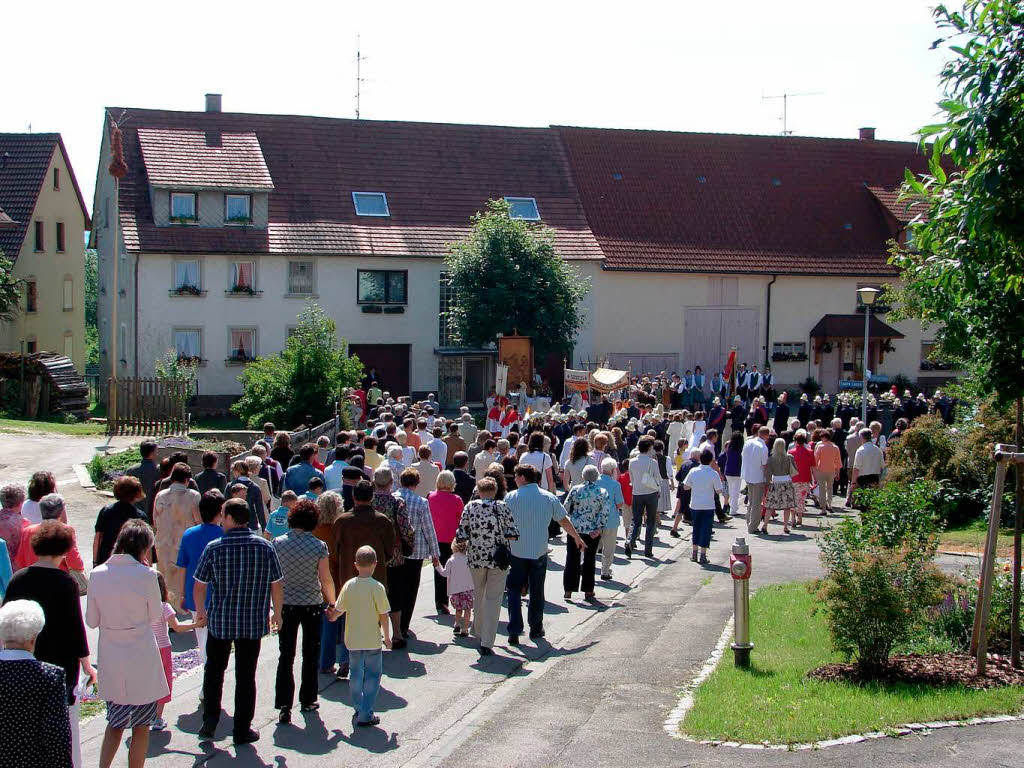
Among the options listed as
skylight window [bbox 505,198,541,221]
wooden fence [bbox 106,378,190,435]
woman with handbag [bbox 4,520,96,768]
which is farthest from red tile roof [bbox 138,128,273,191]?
woman with handbag [bbox 4,520,96,768]

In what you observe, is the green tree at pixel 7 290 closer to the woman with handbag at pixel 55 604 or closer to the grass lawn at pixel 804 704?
the grass lawn at pixel 804 704

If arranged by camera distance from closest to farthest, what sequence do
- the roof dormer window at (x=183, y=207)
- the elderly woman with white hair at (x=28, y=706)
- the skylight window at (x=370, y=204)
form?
the elderly woman with white hair at (x=28, y=706)
the roof dormer window at (x=183, y=207)
the skylight window at (x=370, y=204)

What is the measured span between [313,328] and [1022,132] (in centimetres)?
2150

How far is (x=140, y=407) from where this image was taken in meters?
28.2

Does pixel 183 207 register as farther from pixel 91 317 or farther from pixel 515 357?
pixel 91 317

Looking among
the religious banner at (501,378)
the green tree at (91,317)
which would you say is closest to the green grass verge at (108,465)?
the religious banner at (501,378)

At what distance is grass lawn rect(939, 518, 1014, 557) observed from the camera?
1571 cm

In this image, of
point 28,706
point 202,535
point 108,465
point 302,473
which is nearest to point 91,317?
point 108,465

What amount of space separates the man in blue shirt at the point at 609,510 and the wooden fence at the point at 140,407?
636 inches

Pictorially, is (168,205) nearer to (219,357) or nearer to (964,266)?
(219,357)

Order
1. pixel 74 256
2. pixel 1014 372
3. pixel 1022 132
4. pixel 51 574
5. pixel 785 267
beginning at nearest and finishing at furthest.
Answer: pixel 51 574, pixel 1022 132, pixel 1014 372, pixel 785 267, pixel 74 256

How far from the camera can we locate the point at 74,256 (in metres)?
47.4

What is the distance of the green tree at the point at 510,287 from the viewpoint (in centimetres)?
3434

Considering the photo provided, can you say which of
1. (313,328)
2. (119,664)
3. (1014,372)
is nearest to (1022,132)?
(1014,372)
